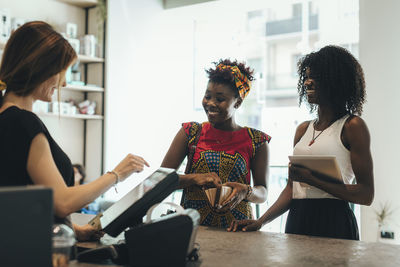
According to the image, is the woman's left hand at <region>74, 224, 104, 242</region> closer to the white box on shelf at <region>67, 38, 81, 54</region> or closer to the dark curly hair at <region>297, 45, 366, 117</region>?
the dark curly hair at <region>297, 45, 366, 117</region>

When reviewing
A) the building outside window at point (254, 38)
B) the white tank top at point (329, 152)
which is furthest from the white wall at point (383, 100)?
the white tank top at point (329, 152)

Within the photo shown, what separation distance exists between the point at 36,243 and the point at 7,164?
1.44ft

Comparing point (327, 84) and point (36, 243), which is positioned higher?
point (327, 84)

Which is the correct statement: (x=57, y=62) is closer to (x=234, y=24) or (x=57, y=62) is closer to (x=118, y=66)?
(x=118, y=66)

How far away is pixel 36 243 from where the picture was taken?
0.87 metres

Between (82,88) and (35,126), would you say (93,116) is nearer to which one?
(82,88)

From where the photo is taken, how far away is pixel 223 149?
6.91 ft

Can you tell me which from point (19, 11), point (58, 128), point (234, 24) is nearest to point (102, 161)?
point (58, 128)

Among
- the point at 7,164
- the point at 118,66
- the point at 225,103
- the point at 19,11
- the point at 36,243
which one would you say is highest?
the point at 19,11

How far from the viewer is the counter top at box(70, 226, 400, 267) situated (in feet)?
4.05

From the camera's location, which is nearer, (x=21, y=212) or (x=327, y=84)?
(x=21, y=212)

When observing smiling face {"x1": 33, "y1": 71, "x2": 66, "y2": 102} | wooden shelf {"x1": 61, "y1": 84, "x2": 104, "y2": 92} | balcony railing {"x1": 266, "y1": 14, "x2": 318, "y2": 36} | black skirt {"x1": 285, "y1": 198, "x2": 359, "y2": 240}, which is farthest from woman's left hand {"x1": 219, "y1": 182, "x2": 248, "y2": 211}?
balcony railing {"x1": 266, "y1": 14, "x2": 318, "y2": 36}

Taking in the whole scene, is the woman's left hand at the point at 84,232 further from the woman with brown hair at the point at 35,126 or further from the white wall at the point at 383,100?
the white wall at the point at 383,100

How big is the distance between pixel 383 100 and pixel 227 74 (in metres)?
2.31
